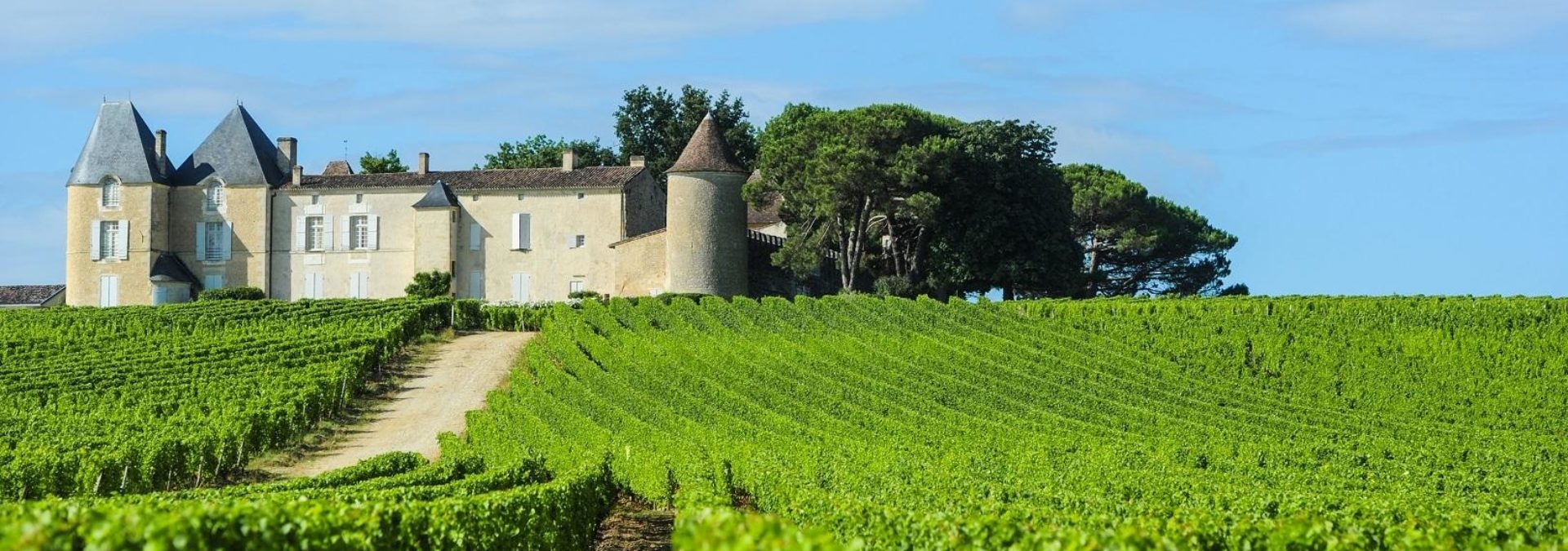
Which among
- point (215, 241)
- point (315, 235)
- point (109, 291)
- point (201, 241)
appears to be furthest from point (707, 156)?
point (109, 291)

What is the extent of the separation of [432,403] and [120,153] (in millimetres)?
27975

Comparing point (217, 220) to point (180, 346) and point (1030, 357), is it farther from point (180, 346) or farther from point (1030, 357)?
point (1030, 357)

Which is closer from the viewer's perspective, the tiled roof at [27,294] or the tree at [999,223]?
the tree at [999,223]

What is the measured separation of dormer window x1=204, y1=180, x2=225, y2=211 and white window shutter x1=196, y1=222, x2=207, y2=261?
0.66 metres

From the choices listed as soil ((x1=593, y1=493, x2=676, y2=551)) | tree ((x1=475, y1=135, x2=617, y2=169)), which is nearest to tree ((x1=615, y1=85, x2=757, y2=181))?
tree ((x1=475, y1=135, x2=617, y2=169))

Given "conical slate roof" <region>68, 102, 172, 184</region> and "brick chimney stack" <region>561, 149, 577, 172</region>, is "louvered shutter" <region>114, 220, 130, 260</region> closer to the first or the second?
"conical slate roof" <region>68, 102, 172, 184</region>

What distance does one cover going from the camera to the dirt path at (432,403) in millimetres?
35688

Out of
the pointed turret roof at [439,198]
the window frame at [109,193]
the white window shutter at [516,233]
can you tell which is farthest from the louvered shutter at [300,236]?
the white window shutter at [516,233]

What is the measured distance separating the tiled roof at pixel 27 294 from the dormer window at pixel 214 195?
7.34 metres

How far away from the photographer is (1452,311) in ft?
127

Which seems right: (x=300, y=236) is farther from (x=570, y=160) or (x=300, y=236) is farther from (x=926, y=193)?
(x=926, y=193)

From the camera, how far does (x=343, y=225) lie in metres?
62.2

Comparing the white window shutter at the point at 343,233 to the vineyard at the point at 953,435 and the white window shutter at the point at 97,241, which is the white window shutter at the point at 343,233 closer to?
the white window shutter at the point at 97,241

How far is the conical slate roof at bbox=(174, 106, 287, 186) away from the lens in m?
63.5
